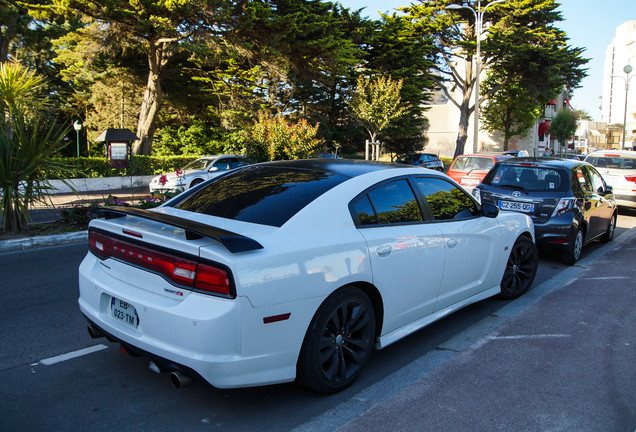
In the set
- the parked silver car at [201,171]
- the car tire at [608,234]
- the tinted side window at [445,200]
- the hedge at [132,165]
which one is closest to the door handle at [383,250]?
the tinted side window at [445,200]

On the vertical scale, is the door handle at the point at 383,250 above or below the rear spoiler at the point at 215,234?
below

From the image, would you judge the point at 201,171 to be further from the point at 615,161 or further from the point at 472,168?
the point at 615,161

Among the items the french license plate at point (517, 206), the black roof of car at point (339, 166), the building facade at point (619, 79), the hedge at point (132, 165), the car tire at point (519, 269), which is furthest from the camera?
the building facade at point (619, 79)

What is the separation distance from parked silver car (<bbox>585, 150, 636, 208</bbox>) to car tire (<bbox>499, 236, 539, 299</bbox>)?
962cm

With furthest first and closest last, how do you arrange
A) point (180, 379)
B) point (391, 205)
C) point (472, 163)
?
point (472, 163)
point (391, 205)
point (180, 379)

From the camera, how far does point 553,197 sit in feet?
24.4

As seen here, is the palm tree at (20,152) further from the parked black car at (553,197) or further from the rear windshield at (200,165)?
the rear windshield at (200,165)

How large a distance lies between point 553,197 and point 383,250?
197 inches

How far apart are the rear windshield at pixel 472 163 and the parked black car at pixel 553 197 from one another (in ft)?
18.3

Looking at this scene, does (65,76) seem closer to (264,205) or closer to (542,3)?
(542,3)

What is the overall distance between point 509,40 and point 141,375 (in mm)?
34126

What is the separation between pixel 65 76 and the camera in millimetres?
30297

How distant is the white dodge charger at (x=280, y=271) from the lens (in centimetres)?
277

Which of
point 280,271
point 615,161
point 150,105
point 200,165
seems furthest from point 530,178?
point 150,105
